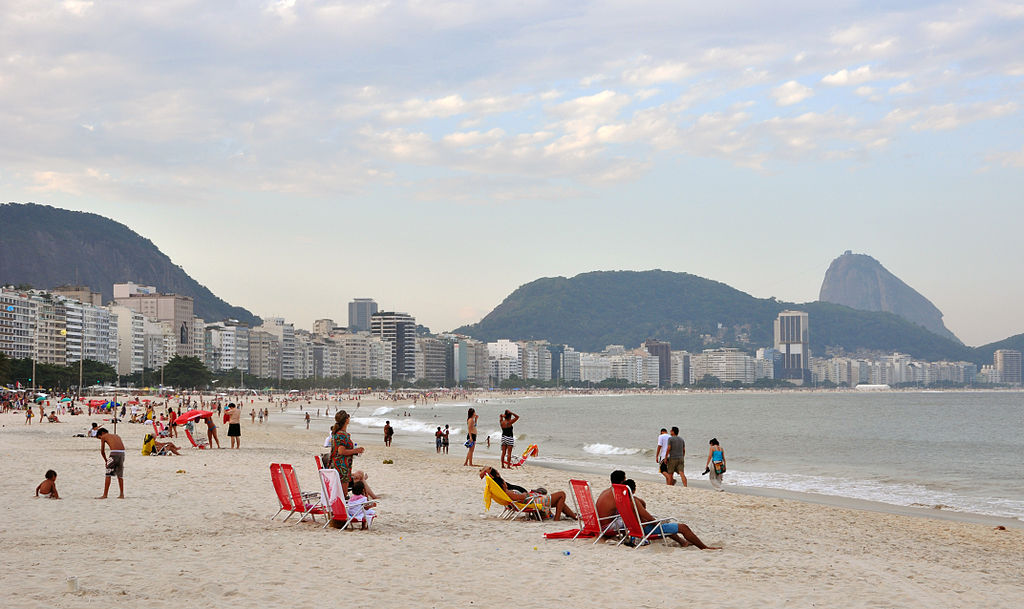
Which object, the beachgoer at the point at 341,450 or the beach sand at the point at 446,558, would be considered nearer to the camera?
the beach sand at the point at 446,558

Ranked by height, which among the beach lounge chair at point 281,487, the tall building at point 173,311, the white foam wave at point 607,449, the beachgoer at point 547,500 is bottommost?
the white foam wave at point 607,449

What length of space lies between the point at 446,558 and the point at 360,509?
1863 millimetres

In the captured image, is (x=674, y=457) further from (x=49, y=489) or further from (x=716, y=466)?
(x=49, y=489)

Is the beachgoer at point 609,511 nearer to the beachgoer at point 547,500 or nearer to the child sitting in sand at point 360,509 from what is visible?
the beachgoer at point 547,500

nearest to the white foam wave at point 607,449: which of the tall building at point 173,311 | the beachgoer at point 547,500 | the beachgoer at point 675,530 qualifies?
the beachgoer at point 547,500

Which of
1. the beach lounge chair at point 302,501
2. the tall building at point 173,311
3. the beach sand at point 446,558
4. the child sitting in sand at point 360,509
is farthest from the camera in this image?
the tall building at point 173,311

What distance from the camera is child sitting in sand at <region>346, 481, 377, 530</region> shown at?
9.87m

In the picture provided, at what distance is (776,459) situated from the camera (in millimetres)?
31062

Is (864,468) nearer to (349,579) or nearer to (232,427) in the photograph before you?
(232,427)

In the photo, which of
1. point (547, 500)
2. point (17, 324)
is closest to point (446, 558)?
point (547, 500)

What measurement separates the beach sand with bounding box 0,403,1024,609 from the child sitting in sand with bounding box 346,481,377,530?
0.24m

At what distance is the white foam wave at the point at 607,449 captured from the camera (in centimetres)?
3322

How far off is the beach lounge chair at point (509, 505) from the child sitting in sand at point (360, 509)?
1832 millimetres

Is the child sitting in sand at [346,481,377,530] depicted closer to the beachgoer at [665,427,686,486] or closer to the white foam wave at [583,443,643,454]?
the beachgoer at [665,427,686,486]
